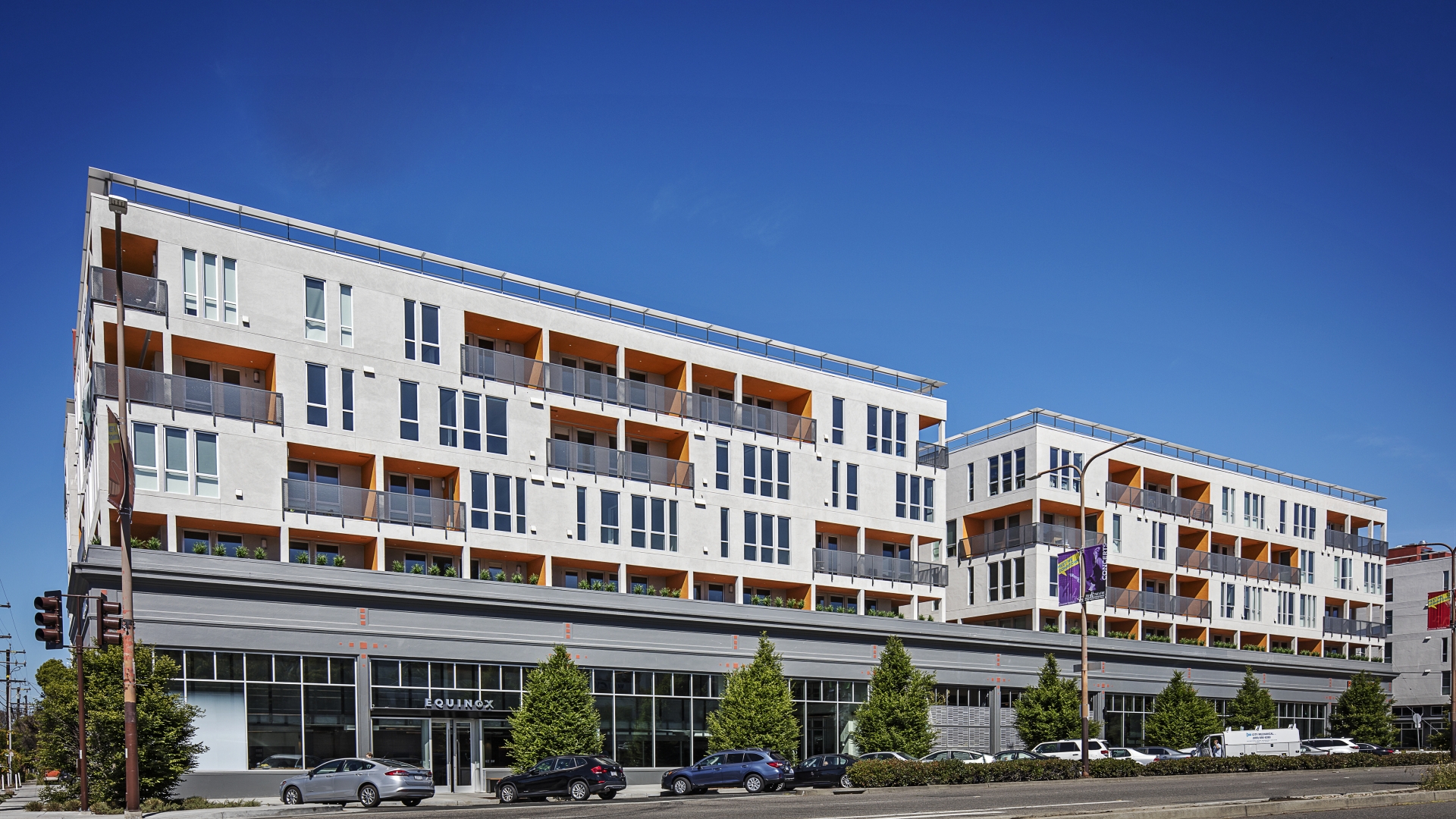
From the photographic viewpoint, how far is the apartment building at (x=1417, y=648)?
92.1 metres

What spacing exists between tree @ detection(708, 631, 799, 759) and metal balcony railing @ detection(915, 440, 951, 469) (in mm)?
15958

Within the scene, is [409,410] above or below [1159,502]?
above

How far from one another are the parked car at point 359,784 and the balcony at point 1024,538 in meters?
37.7

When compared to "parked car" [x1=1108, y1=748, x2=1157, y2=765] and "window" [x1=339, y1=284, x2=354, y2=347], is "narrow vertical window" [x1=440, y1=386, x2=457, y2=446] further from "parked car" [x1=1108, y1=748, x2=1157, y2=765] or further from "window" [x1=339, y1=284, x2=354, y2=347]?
"parked car" [x1=1108, y1=748, x2=1157, y2=765]

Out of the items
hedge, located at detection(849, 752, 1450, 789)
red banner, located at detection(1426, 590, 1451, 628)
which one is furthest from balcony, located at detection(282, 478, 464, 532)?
red banner, located at detection(1426, 590, 1451, 628)

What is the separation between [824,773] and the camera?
41.0 meters

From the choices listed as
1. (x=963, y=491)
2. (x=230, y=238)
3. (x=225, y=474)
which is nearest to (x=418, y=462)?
(x=225, y=474)

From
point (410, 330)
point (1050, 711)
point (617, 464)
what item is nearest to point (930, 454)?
point (1050, 711)

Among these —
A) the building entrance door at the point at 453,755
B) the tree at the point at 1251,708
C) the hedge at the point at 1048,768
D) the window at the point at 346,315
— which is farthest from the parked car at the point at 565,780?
the tree at the point at 1251,708

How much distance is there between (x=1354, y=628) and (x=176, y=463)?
76178 mm

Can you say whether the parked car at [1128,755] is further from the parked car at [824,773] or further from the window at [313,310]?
the window at [313,310]

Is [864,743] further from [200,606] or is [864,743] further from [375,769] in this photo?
[200,606]

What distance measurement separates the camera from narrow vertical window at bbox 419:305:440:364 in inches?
1747

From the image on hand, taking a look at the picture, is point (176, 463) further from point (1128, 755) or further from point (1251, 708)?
point (1251, 708)
